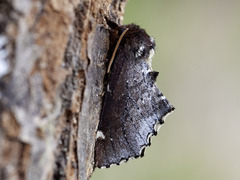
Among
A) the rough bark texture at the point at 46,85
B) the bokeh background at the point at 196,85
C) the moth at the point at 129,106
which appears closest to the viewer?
the rough bark texture at the point at 46,85

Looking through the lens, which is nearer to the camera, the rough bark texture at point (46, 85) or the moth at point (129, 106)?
the rough bark texture at point (46, 85)

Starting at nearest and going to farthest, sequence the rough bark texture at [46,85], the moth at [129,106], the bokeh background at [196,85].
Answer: the rough bark texture at [46,85] → the moth at [129,106] → the bokeh background at [196,85]

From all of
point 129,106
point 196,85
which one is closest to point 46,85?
point 129,106

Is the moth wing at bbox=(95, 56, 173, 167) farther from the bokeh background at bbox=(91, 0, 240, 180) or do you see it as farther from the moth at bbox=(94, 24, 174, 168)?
the bokeh background at bbox=(91, 0, 240, 180)

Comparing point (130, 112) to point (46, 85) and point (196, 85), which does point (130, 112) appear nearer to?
point (46, 85)

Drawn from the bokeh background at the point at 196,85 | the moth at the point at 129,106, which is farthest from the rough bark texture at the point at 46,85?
the bokeh background at the point at 196,85

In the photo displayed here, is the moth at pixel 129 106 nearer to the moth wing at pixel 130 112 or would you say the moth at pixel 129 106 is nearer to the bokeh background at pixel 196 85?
the moth wing at pixel 130 112

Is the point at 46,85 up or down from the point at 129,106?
down
